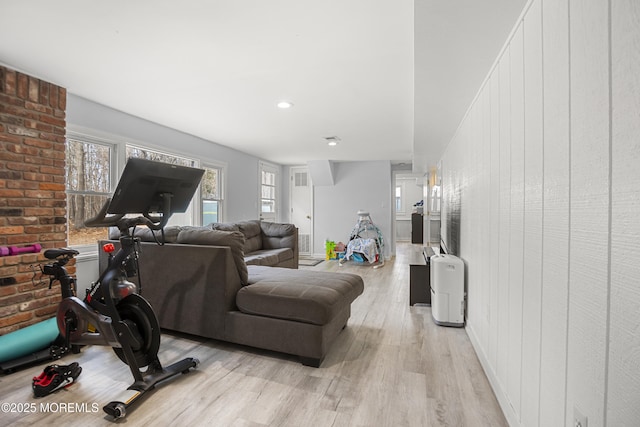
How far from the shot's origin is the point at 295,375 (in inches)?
77.9

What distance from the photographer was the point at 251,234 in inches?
200

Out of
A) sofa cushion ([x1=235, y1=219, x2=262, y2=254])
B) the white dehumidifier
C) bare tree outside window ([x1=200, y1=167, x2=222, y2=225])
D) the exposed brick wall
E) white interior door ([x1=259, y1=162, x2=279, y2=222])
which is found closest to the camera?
the exposed brick wall

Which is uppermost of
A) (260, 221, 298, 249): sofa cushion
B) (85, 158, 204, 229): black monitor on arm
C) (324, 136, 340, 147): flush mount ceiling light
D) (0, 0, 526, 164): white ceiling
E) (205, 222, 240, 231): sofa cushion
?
(324, 136, 340, 147): flush mount ceiling light

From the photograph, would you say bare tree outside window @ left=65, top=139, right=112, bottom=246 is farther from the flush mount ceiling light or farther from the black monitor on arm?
the flush mount ceiling light

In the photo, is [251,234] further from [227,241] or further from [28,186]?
[28,186]

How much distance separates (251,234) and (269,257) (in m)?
0.90

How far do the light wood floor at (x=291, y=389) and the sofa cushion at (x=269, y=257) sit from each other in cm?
162

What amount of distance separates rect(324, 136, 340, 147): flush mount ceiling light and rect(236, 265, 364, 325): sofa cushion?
2.74 meters

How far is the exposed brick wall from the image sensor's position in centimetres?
236

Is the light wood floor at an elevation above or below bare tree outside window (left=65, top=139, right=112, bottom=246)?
below

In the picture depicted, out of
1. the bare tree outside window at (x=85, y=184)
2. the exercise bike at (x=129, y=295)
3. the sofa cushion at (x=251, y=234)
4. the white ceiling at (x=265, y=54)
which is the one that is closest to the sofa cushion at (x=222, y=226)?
the sofa cushion at (x=251, y=234)

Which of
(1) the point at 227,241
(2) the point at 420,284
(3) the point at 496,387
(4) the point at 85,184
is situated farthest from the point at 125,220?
(2) the point at 420,284

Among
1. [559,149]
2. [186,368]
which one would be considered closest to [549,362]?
[559,149]

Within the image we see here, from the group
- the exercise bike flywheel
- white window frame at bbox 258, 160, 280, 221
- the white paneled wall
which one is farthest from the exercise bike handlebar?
white window frame at bbox 258, 160, 280, 221
